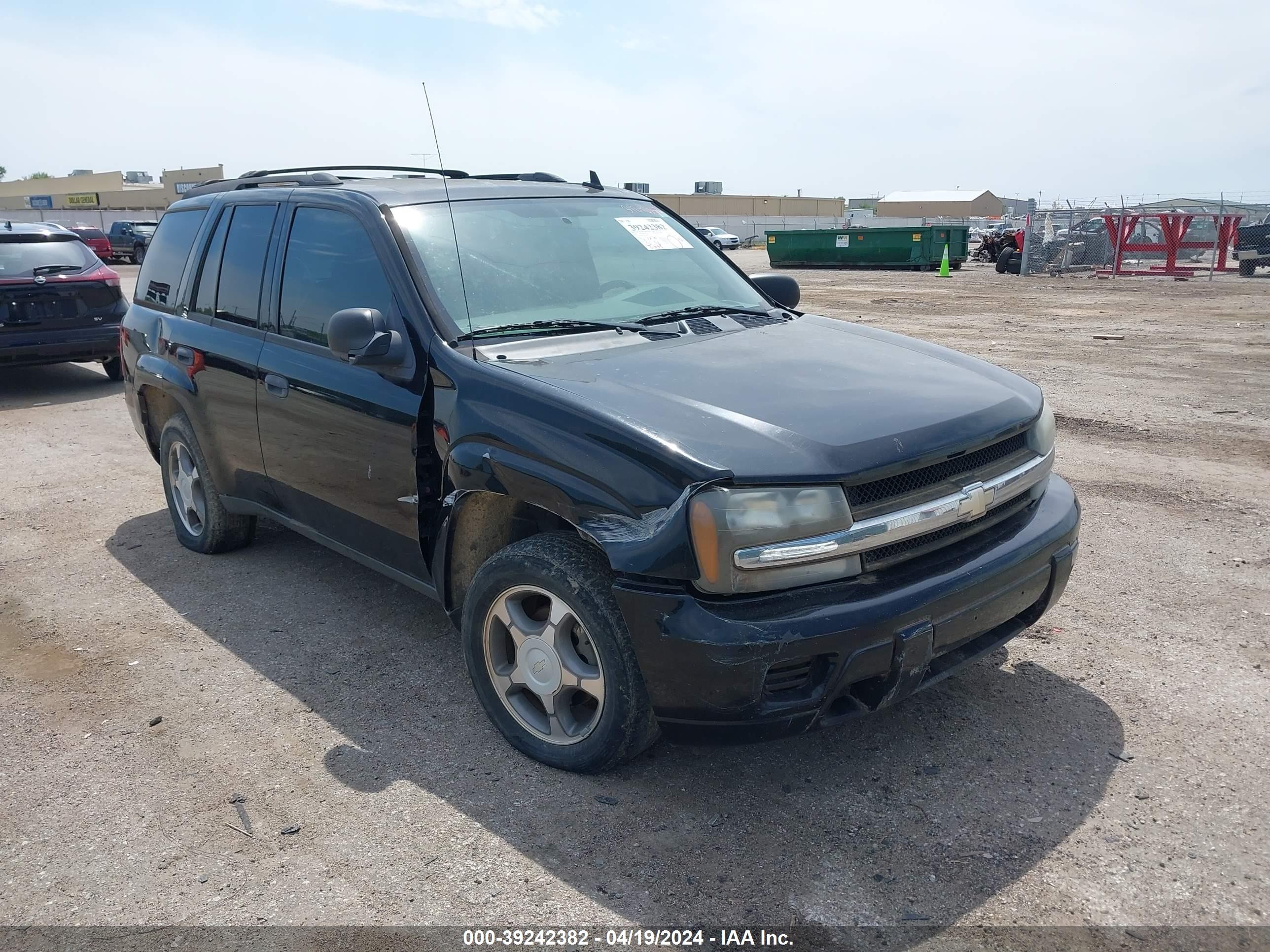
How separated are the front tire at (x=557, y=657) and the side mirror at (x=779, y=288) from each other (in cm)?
214

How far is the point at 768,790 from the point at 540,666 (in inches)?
32.7

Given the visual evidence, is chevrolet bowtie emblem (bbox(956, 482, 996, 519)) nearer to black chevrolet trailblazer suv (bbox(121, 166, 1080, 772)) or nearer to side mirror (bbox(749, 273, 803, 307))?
black chevrolet trailblazer suv (bbox(121, 166, 1080, 772))

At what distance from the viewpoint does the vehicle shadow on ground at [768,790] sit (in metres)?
2.68

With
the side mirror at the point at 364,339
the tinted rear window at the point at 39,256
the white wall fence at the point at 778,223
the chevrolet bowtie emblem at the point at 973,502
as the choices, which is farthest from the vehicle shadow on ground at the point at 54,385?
the white wall fence at the point at 778,223

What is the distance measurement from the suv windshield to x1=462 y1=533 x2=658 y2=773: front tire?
98 cm

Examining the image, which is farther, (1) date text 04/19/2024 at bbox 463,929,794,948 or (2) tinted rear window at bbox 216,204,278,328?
(2) tinted rear window at bbox 216,204,278,328

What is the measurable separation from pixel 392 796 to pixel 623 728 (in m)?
0.81

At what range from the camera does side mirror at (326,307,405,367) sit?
11.3 feet

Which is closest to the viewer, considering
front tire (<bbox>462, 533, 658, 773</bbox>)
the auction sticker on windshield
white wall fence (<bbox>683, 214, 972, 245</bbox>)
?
front tire (<bbox>462, 533, 658, 773</bbox>)

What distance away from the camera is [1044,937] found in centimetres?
247

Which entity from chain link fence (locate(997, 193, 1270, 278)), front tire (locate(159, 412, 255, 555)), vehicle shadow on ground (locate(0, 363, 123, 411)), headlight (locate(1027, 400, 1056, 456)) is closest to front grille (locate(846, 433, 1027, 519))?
headlight (locate(1027, 400, 1056, 456))

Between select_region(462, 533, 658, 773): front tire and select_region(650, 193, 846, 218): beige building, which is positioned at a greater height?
select_region(650, 193, 846, 218): beige building

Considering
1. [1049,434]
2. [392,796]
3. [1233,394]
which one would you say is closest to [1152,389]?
[1233,394]

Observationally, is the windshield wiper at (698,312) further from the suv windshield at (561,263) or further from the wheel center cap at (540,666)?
the wheel center cap at (540,666)
